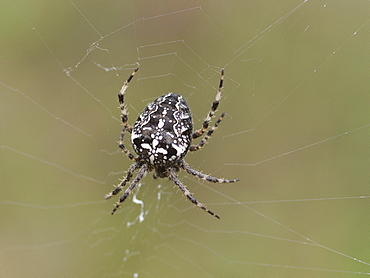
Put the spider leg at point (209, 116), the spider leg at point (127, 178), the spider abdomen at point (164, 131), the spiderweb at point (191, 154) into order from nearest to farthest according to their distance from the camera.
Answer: the spider abdomen at point (164, 131) → the spider leg at point (209, 116) → the spider leg at point (127, 178) → the spiderweb at point (191, 154)

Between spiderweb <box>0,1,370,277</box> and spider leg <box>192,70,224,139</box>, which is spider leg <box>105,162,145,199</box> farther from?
spiderweb <box>0,1,370,277</box>

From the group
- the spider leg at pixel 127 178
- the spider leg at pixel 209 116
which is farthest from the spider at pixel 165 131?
the spider leg at pixel 127 178

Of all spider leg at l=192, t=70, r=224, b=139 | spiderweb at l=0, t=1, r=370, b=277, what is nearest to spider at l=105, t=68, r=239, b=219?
spider leg at l=192, t=70, r=224, b=139

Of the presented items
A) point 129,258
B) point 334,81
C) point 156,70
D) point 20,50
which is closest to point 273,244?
point 129,258

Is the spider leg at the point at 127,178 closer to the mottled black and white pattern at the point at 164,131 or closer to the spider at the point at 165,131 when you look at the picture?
the spider at the point at 165,131

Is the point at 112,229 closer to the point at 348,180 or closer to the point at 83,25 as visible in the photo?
the point at 83,25

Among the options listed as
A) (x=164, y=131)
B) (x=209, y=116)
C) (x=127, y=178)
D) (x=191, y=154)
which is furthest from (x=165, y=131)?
(x=191, y=154)

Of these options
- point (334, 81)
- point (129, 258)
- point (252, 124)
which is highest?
point (334, 81)
